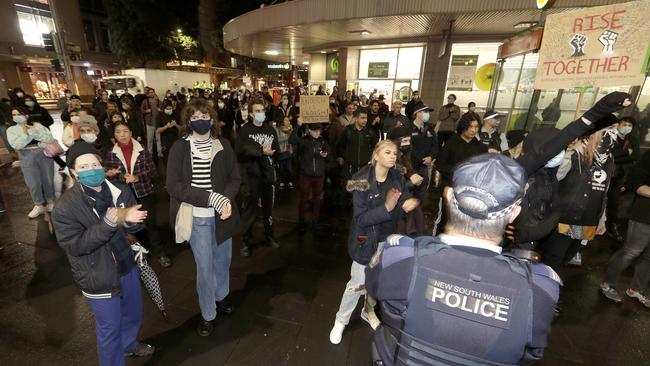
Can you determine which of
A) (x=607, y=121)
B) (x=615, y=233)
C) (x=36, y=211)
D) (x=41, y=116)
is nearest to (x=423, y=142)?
(x=607, y=121)

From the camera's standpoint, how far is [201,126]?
2992 millimetres

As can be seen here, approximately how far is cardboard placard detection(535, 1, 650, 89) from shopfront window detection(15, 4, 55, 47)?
125 ft

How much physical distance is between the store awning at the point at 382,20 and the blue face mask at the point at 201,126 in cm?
884

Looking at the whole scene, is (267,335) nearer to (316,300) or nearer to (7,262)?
(316,300)

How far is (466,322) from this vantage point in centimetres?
115

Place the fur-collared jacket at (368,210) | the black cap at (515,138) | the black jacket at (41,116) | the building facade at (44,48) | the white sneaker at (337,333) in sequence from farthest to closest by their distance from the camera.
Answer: the building facade at (44,48), the black jacket at (41,116), the black cap at (515,138), the white sneaker at (337,333), the fur-collared jacket at (368,210)

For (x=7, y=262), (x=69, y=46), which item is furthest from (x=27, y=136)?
(x=69, y=46)

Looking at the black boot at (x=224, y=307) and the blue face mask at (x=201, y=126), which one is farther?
the black boot at (x=224, y=307)

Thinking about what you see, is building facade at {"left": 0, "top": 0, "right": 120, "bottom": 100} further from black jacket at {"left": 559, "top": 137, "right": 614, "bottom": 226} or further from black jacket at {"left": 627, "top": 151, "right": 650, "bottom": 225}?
black jacket at {"left": 627, "top": 151, "right": 650, "bottom": 225}

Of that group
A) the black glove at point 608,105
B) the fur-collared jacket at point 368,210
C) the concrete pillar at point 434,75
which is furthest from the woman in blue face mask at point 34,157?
the concrete pillar at point 434,75

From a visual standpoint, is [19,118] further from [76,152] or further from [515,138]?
[515,138]

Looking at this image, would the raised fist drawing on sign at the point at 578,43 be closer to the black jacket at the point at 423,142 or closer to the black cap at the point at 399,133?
the black cap at the point at 399,133

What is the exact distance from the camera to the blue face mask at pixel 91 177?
2.32 meters

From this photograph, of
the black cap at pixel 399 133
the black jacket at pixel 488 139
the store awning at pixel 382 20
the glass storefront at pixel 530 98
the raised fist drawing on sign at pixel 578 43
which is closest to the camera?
the raised fist drawing on sign at pixel 578 43
